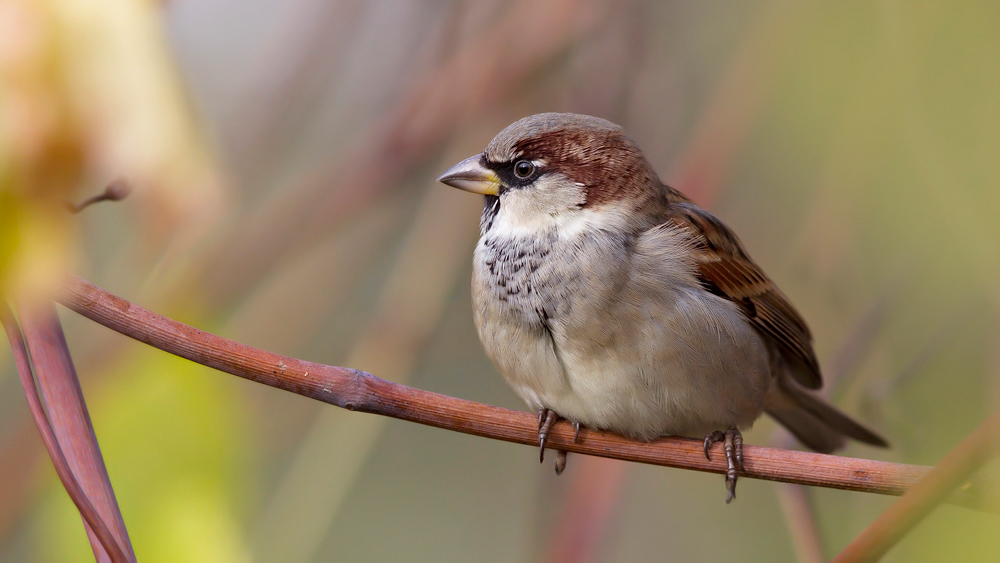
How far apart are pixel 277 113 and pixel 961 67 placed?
6.14ft

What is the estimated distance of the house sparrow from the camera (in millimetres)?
2068

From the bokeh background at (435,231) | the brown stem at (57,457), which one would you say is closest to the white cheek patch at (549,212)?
the bokeh background at (435,231)

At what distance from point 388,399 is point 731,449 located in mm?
866

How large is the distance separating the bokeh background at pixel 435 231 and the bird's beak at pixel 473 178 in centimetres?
29

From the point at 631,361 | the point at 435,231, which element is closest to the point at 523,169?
the point at 435,231

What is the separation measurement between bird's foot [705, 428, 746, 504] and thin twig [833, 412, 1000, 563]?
2.19 ft

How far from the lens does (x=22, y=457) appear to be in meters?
1.93

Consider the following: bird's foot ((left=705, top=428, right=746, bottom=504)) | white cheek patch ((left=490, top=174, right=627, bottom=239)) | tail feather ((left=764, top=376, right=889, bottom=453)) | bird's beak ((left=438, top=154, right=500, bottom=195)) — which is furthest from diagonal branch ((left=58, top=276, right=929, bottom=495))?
tail feather ((left=764, top=376, right=889, bottom=453))

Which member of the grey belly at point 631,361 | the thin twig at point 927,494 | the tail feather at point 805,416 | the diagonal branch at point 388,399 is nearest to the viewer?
the thin twig at point 927,494

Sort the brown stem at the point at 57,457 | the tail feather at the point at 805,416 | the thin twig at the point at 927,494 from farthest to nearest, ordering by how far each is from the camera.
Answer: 1. the tail feather at the point at 805,416
2. the brown stem at the point at 57,457
3. the thin twig at the point at 927,494

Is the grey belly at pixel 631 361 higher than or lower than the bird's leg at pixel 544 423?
higher

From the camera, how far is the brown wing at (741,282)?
2355 millimetres

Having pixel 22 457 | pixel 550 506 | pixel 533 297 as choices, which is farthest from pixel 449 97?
pixel 22 457

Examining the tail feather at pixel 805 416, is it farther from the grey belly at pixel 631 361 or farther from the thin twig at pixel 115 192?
the thin twig at pixel 115 192
